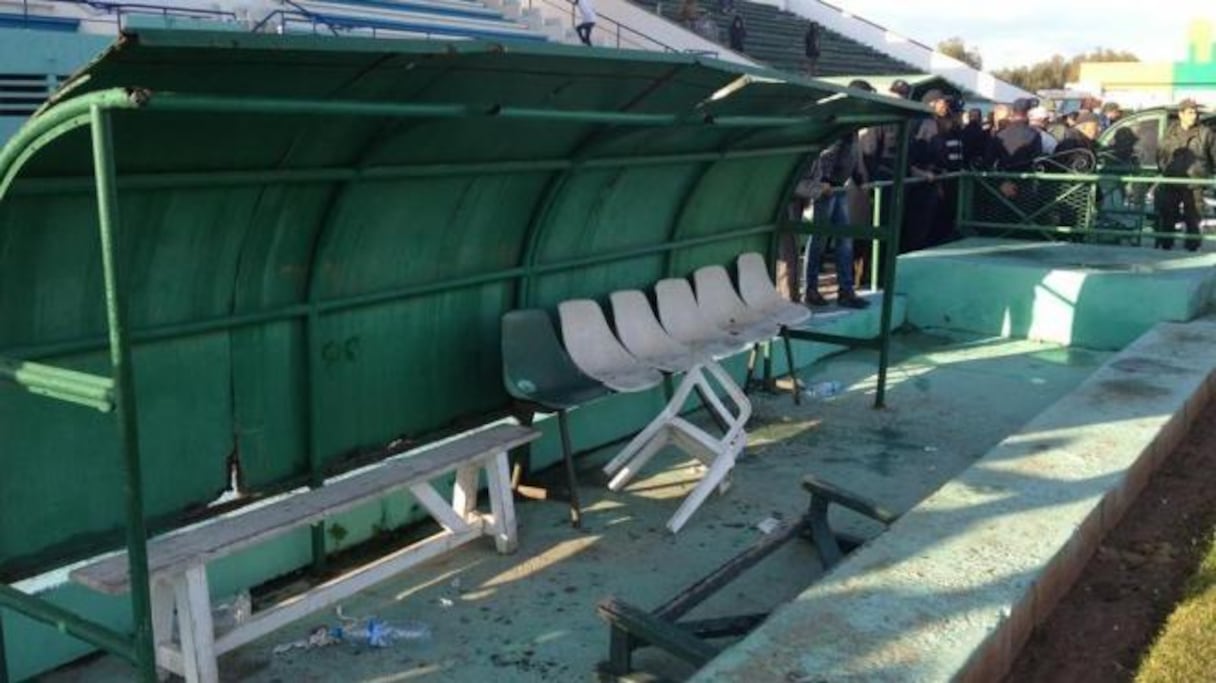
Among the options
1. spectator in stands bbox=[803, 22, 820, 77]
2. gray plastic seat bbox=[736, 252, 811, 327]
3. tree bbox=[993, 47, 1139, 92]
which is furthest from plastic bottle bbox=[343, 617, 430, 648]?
tree bbox=[993, 47, 1139, 92]

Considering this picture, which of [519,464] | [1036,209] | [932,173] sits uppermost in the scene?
[932,173]

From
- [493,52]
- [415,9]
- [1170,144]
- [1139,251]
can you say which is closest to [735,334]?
[493,52]

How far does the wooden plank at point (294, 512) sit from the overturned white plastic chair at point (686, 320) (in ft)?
5.78

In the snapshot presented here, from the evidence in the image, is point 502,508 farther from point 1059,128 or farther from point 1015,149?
point 1059,128

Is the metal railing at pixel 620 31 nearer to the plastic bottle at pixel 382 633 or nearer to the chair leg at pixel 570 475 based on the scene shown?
the chair leg at pixel 570 475

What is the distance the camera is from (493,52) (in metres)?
3.79

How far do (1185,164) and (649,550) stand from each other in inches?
350

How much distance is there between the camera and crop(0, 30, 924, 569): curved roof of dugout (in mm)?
3465

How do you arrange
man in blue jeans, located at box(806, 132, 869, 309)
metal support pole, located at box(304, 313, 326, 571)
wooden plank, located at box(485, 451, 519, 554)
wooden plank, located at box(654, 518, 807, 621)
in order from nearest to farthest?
wooden plank, located at box(654, 518, 807, 621) → metal support pole, located at box(304, 313, 326, 571) → wooden plank, located at box(485, 451, 519, 554) → man in blue jeans, located at box(806, 132, 869, 309)

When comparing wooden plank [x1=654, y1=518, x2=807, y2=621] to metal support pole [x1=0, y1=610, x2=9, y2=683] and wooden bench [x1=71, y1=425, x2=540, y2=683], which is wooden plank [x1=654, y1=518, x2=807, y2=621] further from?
metal support pole [x1=0, y1=610, x2=9, y2=683]

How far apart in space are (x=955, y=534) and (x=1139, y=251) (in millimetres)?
7818

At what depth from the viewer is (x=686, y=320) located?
23.0 ft

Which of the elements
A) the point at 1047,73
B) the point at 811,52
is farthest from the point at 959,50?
the point at 811,52

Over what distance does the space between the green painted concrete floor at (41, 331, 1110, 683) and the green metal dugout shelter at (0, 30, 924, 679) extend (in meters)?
0.70
